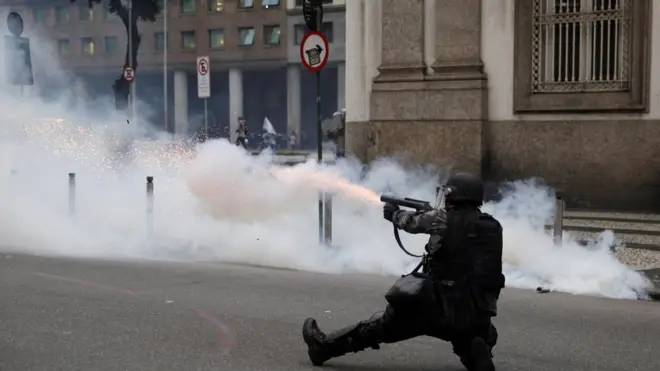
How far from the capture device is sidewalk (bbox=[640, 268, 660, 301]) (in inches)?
332

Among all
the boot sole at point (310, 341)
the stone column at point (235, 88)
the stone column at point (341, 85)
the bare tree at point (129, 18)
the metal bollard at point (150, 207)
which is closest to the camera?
the boot sole at point (310, 341)

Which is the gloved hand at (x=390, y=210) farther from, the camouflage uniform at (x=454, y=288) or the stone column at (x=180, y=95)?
the stone column at (x=180, y=95)

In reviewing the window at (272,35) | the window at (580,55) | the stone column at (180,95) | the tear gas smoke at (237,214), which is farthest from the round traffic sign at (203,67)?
the stone column at (180,95)

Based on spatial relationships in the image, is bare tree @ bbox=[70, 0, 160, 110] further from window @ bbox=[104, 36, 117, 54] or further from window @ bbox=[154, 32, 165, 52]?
window @ bbox=[154, 32, 165, 52]

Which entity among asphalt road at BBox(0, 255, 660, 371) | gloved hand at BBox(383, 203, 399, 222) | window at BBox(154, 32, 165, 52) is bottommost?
asphalt road at BBox(0, 255, 660, 371)

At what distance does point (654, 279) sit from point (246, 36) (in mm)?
45290

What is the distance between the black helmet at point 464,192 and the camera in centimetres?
496

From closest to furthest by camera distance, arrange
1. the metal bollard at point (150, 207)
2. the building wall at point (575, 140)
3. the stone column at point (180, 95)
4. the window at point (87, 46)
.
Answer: the metal bollard at point (150, 207)
the building wall at point (575, 140)
the window at point (87, 46)
the stone column at point (180, 95)

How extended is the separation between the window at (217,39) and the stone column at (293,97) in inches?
192

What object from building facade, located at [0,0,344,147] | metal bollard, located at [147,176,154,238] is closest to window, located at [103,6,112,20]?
building facade, located at [0,0,344,147]

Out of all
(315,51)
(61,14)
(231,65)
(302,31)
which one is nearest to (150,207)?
(315,51)

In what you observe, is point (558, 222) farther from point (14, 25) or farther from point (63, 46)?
point (63, 46)

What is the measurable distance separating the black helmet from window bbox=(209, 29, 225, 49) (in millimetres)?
49160

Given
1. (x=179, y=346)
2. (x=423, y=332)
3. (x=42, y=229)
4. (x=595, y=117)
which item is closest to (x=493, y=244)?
(x=423, y=332)
